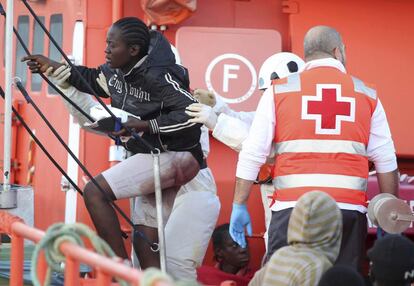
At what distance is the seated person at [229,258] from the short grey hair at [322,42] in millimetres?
2182

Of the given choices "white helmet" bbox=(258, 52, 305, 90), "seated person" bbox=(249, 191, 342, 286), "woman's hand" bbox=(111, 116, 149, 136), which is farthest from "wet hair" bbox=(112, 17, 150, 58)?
"seated person" bbox=(249, 191, 342, 286)

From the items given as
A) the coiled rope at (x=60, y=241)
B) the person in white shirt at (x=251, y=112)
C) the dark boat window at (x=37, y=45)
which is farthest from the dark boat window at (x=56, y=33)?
the coiled rope at (x=60, y=241)

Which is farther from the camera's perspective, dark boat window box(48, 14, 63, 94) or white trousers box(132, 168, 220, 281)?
dark boat window box(48, 14, 63, 94)

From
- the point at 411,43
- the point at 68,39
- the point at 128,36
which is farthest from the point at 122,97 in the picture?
the point at 411,43

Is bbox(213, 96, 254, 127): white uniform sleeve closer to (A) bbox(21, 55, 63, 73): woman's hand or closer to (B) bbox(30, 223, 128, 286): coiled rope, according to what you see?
(A) bbox(21, 55, 63, 73): woman's hand

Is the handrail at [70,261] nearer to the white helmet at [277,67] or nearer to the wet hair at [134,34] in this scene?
the wet hair at [134,34]

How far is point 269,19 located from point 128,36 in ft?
7.07

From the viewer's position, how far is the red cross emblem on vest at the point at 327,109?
5.36m

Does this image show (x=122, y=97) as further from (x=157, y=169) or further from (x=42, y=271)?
(x=42, y=271)

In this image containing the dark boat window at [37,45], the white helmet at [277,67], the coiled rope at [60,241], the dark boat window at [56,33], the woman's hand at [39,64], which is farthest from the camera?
the dark boat window at [37,45]

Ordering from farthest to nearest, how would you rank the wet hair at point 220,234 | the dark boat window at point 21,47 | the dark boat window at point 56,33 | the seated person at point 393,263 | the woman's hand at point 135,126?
the dark boat window at point 21,47 < the dark boat window at point 56,33 < the wet hair at point 220,234 < the woman's hand at point 135,126 < the seated person at point 393,263

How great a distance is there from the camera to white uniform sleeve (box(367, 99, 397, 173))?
5551mm

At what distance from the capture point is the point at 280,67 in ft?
23.6

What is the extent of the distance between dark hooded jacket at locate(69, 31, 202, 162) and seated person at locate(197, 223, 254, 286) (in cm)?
163
